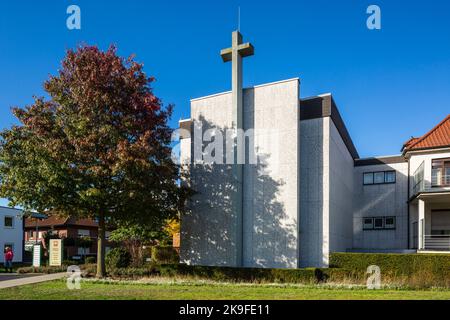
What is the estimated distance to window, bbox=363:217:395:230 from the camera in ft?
92.9

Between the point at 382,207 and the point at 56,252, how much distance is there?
902 inches

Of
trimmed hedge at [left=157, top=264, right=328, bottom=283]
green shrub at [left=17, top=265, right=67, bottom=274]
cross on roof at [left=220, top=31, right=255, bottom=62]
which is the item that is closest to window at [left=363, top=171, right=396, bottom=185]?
trimmed hedge at [left=157, top=264, right=328, bottom=283]

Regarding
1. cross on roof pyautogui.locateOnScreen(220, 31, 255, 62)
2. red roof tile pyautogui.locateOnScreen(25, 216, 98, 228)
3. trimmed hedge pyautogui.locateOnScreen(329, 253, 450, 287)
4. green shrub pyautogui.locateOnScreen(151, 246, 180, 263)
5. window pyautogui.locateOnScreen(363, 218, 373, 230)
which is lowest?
green shrub pyautogui.locateOnScreen(151, 246, 180, 263)

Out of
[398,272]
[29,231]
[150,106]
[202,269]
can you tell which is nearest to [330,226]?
[398,272]

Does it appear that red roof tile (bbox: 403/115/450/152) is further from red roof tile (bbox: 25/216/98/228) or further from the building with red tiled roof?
red roof tile (bbox: 25/216/98/228)

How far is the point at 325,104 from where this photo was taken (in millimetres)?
19516

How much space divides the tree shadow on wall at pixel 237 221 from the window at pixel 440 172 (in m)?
10.4

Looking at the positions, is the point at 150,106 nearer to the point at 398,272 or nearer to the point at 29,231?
the point at 398,272

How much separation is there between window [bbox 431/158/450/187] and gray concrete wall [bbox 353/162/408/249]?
5.12 m

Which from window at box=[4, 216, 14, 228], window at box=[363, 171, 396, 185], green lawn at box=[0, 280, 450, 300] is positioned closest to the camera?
green lawn at box=[0, 280, 450, 300]

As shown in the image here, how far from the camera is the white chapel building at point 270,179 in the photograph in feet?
61.7

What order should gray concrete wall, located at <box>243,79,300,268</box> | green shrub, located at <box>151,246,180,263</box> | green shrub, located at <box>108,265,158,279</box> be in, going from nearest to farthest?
green shrub, located at <box>108,265,158,279</box>
gray concrete wall, located at <box>243,79,300,268</box>
green shrub, located at <box>151,246,180,263</box>

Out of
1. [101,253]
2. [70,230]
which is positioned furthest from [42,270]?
[70,230]
